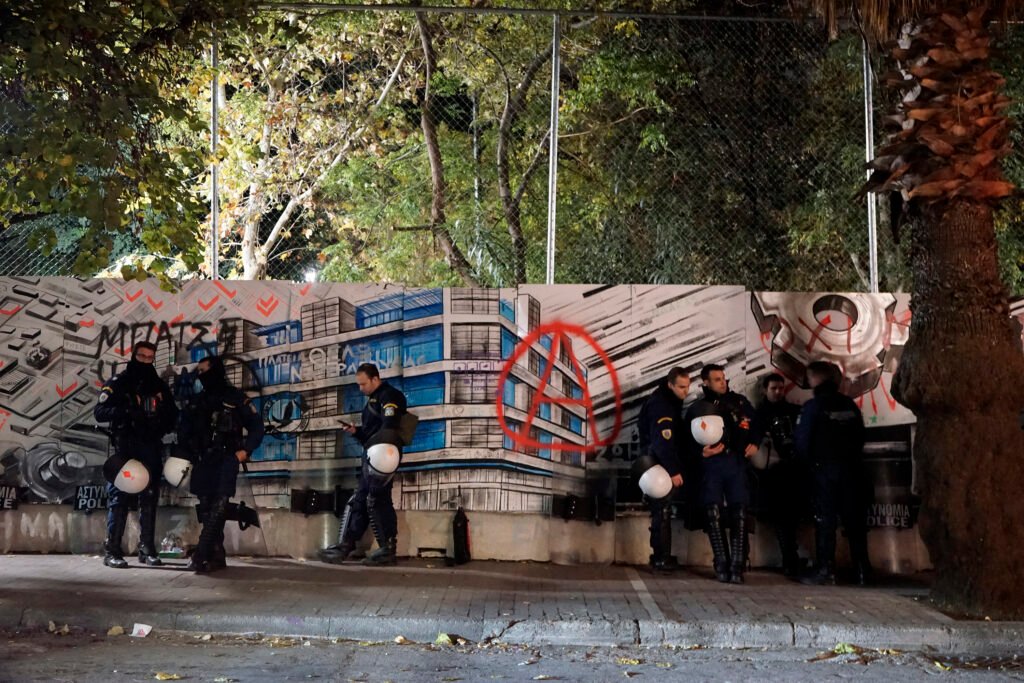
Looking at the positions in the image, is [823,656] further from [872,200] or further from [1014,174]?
[1014,174]

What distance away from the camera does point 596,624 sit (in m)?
7.80

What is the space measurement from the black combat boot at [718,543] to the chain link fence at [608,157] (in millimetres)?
2730

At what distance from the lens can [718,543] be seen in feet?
31.7

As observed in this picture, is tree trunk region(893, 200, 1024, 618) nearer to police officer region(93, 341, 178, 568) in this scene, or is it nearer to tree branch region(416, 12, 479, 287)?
Result: tree branch region(416, 12, 479, 287)

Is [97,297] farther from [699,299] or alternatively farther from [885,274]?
[885,274]

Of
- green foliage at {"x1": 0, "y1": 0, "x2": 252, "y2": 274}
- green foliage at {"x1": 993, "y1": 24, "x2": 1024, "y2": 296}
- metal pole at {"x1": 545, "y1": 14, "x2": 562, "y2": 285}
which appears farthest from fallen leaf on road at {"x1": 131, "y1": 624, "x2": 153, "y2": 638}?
green foliage at {"x1": 993, "y1": 24, "x2": 1024, "y2": 296}

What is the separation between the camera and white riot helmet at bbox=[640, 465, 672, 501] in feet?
32.0

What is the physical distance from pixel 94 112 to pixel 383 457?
12.0 ft

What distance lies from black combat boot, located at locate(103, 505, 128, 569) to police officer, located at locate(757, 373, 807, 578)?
5687 millimetres

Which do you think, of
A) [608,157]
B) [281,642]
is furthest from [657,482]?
[608,157]

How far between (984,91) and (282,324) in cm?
634

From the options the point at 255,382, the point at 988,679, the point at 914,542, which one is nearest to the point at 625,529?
the point at 914,542

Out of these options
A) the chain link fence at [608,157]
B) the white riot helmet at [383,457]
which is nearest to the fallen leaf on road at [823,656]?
the white riot helmet at [383,457]

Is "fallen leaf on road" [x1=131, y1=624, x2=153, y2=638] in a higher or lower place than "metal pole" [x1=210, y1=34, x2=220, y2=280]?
lower
